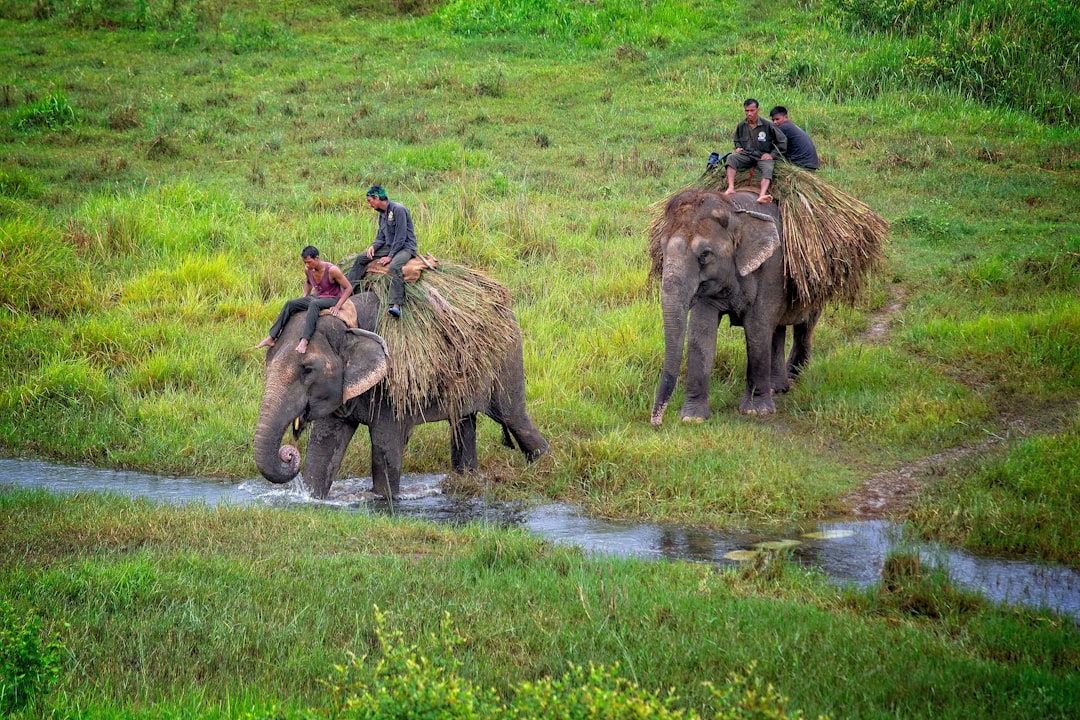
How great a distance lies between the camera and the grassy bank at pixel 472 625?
546 cm

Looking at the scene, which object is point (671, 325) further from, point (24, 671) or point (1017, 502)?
point (24, 671)

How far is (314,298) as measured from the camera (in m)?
9.24

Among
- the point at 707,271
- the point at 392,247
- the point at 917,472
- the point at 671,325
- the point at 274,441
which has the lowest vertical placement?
the point at 917,472

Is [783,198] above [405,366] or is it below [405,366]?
above

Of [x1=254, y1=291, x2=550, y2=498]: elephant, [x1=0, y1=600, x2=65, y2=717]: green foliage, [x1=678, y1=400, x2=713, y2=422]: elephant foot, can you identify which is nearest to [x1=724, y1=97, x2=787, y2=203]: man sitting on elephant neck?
[x1=678, y1=400, x2=713, y2=422]: elephant foot

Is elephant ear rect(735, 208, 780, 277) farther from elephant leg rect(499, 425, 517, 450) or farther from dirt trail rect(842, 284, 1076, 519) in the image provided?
elephant leg rect(499, 425, 517, 450)

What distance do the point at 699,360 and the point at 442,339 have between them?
311cm

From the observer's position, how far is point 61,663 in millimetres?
5656

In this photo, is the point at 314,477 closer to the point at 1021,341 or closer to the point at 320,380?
the point at 320,380

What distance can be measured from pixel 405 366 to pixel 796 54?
51.0ft

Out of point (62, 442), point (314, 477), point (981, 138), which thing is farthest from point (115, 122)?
point (981, 138)

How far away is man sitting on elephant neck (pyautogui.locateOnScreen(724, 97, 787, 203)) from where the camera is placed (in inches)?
465

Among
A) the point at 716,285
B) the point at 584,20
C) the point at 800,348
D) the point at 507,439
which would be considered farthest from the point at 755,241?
the point at 584,20

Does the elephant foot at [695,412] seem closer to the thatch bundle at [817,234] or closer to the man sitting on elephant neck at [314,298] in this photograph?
the thatch bundle at [817,234]
